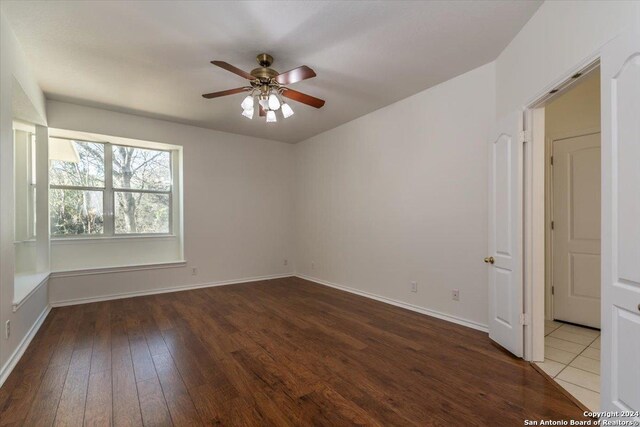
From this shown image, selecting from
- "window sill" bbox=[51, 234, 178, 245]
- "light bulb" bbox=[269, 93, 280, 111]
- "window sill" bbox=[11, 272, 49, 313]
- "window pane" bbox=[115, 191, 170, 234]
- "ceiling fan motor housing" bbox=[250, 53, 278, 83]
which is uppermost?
"ceiling fan motor housing" bbox=[250, 53, 278, 83]

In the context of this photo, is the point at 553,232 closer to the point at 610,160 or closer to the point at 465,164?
the point at 465,164

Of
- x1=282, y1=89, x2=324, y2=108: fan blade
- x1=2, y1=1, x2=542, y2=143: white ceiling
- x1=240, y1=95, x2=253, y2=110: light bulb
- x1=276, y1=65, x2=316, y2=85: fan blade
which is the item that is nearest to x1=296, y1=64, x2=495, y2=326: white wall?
x1=2, y1=1, x2=542, y2=143: white ceiling

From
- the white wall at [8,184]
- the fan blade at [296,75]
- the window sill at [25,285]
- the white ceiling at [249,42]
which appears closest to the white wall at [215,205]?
the window sill at [25,285]

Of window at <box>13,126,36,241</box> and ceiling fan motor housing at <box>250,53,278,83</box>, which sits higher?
ceiling fan motor housing at <box>250,53,278,83</box>

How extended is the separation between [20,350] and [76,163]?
2895 millimetres

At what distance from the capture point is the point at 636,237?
136cm

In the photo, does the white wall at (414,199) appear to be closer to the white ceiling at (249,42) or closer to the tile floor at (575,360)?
the white ceiling at (249,42)

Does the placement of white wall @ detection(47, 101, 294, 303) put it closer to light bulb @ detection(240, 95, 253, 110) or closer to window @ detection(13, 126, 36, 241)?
window @ detection(13, 126, 36, 241)

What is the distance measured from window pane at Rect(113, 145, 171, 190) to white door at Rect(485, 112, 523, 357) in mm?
4991

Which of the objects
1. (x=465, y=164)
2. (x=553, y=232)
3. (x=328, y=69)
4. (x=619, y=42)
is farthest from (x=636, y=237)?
(x=328, y=69)

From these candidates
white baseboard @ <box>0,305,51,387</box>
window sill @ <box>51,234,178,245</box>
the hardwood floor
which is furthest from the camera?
window sill @ <box>51,234,178,245</box>

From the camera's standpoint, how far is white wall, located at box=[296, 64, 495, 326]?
124 inches

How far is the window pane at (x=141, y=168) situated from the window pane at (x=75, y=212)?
1.39 ft

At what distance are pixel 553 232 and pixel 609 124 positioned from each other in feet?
8.17
